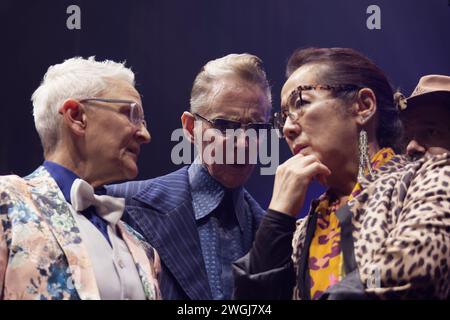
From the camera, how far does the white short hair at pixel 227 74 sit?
2615 mm

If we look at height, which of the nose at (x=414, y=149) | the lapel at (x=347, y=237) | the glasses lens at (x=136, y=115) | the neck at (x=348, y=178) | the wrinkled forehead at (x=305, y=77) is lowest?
the lapel at (x=347, y=237)

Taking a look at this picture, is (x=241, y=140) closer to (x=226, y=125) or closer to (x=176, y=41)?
(x=226, y=125)

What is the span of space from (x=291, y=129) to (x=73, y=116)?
2.13ft

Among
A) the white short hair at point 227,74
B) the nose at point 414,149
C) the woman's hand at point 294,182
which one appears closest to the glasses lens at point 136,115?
the white short hair at point 227,74

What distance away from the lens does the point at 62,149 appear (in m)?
2.19

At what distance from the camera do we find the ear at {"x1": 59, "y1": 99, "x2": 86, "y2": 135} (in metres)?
2.18

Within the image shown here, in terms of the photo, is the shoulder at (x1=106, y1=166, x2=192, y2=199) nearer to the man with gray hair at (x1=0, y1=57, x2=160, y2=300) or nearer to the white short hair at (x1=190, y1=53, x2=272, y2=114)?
the man with gray hair at (x1=0, y1=57, x2=160, y2=300)

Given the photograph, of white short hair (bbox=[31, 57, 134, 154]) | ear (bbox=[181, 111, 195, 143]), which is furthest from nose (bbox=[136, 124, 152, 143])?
ear (bbox=[181, 111, 195, 143])

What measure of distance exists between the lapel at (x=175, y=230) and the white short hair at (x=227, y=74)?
0.34 m

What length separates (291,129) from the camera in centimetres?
221

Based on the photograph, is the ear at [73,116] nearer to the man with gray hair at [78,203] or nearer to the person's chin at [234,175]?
the man with gray hair at [78,203]

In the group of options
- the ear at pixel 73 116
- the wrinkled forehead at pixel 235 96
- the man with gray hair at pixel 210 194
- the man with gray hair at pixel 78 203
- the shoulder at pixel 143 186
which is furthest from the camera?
the wrinkled forehead at pixel 235 96

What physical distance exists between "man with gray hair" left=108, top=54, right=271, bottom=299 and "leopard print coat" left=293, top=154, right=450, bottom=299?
543 mm

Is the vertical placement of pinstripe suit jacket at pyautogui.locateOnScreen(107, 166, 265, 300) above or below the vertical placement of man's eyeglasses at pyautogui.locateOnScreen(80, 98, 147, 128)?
below
